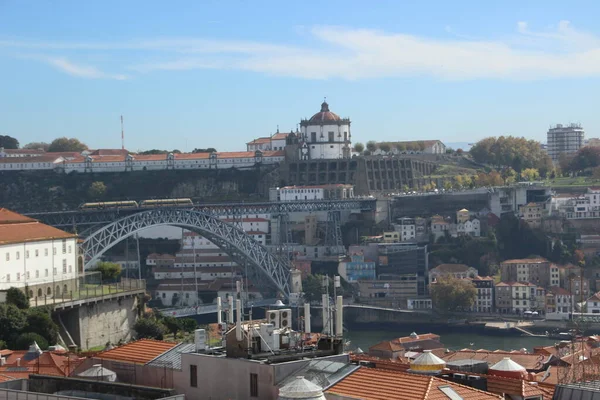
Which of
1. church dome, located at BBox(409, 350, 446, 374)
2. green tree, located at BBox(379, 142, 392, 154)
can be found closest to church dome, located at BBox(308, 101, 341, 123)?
green tree, located at BBox(379, 142, 392, 154)

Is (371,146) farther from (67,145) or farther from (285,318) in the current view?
(285,318)

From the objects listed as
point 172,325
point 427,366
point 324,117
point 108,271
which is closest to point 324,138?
point 324,117

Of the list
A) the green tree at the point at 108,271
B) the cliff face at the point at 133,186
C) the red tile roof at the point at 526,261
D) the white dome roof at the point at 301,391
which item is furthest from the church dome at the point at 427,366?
the cliff face at the point at 133,186

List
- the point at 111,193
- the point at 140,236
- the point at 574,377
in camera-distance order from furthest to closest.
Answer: the point at 111,193
the point at 140,236
the point at 574,377

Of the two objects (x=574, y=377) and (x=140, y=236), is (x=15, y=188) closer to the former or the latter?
(x=140, y=236)

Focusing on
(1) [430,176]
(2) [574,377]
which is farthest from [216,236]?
(2) [574,377]

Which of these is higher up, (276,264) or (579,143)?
(579,143)
